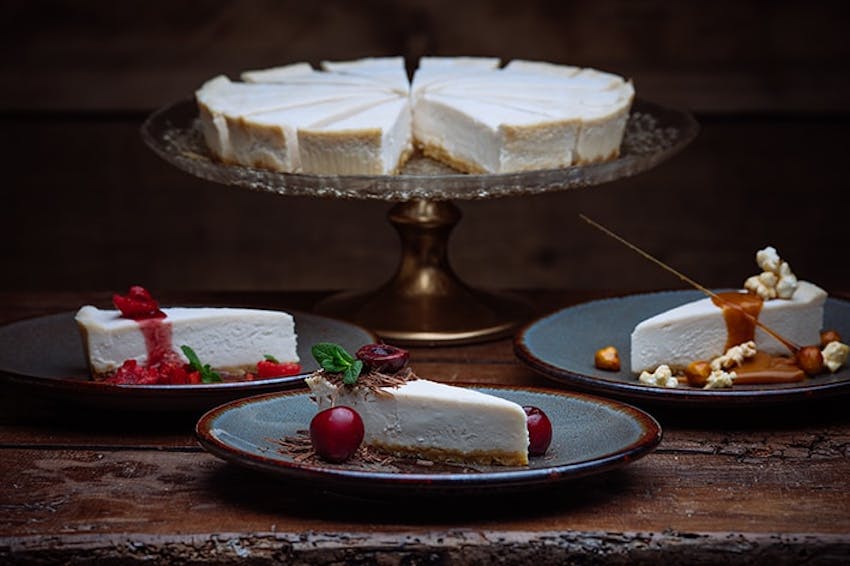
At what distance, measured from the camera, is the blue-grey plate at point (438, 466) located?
1408 millimetres

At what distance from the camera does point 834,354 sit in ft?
5.99

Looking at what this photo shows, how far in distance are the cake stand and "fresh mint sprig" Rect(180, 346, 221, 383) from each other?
0.91 ft

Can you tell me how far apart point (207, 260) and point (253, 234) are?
11 cm

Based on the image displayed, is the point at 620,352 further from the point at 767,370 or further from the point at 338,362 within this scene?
the point at 338,362

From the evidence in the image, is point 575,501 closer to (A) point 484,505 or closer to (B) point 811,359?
(A) point 484,505

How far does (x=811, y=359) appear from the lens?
1818 millimetres

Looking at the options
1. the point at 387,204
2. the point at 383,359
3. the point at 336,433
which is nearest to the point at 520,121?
the point at 383,359

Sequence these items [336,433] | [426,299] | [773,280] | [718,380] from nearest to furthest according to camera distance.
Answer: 1. [336,433]
2. [718,380]
3. [773,280]
4. [426,299]

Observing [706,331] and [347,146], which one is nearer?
[706,331]

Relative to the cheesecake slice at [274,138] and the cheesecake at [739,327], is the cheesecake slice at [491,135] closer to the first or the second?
the cheesecake slice at [274,138]

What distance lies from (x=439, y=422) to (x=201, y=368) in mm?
391

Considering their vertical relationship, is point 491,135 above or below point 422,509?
above

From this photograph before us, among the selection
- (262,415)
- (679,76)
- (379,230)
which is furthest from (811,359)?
(379,230)

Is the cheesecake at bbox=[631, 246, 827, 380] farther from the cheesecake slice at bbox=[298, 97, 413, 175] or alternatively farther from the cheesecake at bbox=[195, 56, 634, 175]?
the cheesecake slice at bbox=[298, 97, 413, 175]
